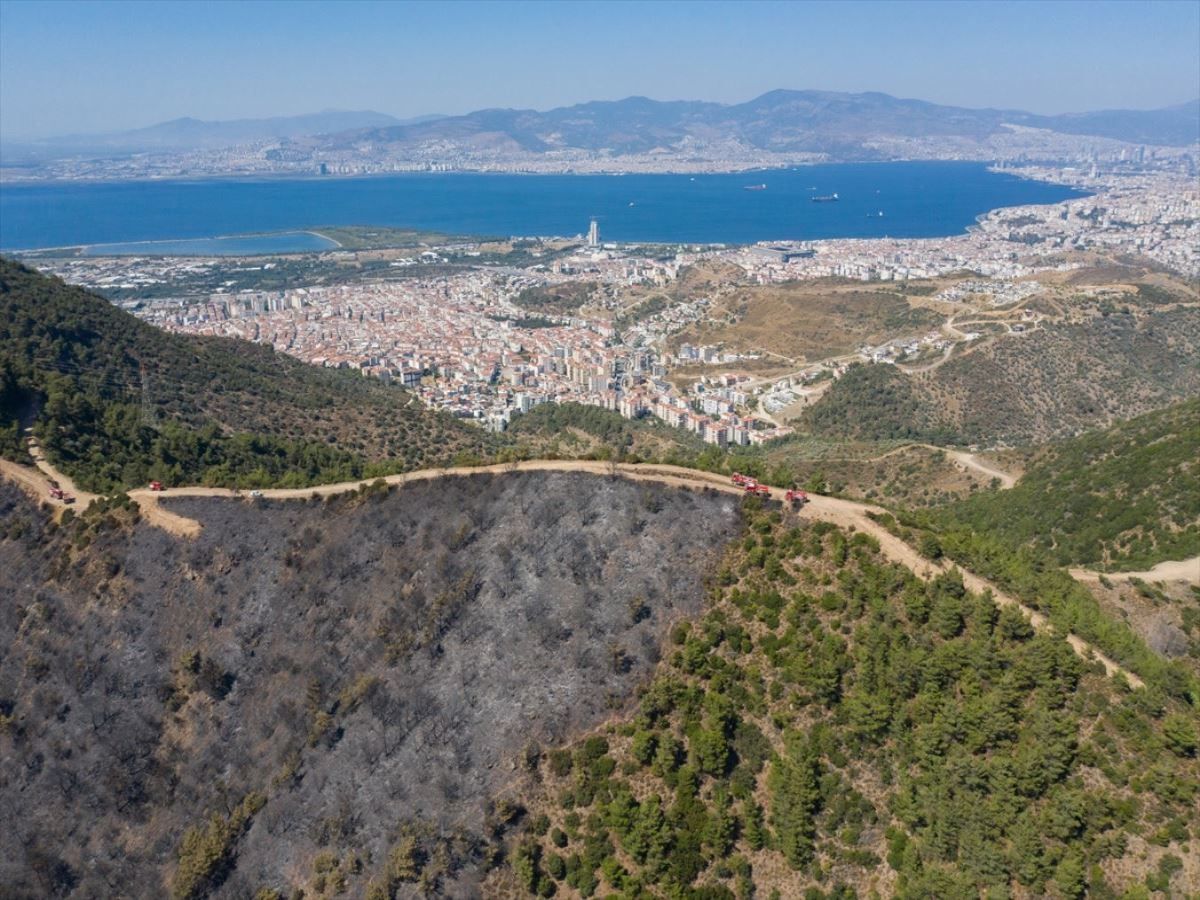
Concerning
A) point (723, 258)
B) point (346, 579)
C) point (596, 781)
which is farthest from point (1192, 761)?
point (723, 258)

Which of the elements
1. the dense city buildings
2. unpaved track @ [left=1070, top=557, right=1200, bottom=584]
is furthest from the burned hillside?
the dense city buildings

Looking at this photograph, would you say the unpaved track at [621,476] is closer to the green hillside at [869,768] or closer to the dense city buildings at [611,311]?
the green hillside at [869,768]

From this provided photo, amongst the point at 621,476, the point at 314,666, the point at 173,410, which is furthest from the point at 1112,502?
the point at 173,410

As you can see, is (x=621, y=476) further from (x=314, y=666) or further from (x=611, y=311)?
(x=611, y=311)

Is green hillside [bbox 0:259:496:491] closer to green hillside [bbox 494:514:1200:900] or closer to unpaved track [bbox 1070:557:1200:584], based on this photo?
green hillside [bbox 494:514:1200:900]

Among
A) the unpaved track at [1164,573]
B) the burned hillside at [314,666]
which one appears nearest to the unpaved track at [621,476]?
the burned hillside at [314,666]

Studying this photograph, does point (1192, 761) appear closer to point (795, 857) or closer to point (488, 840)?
point (795, 857)
